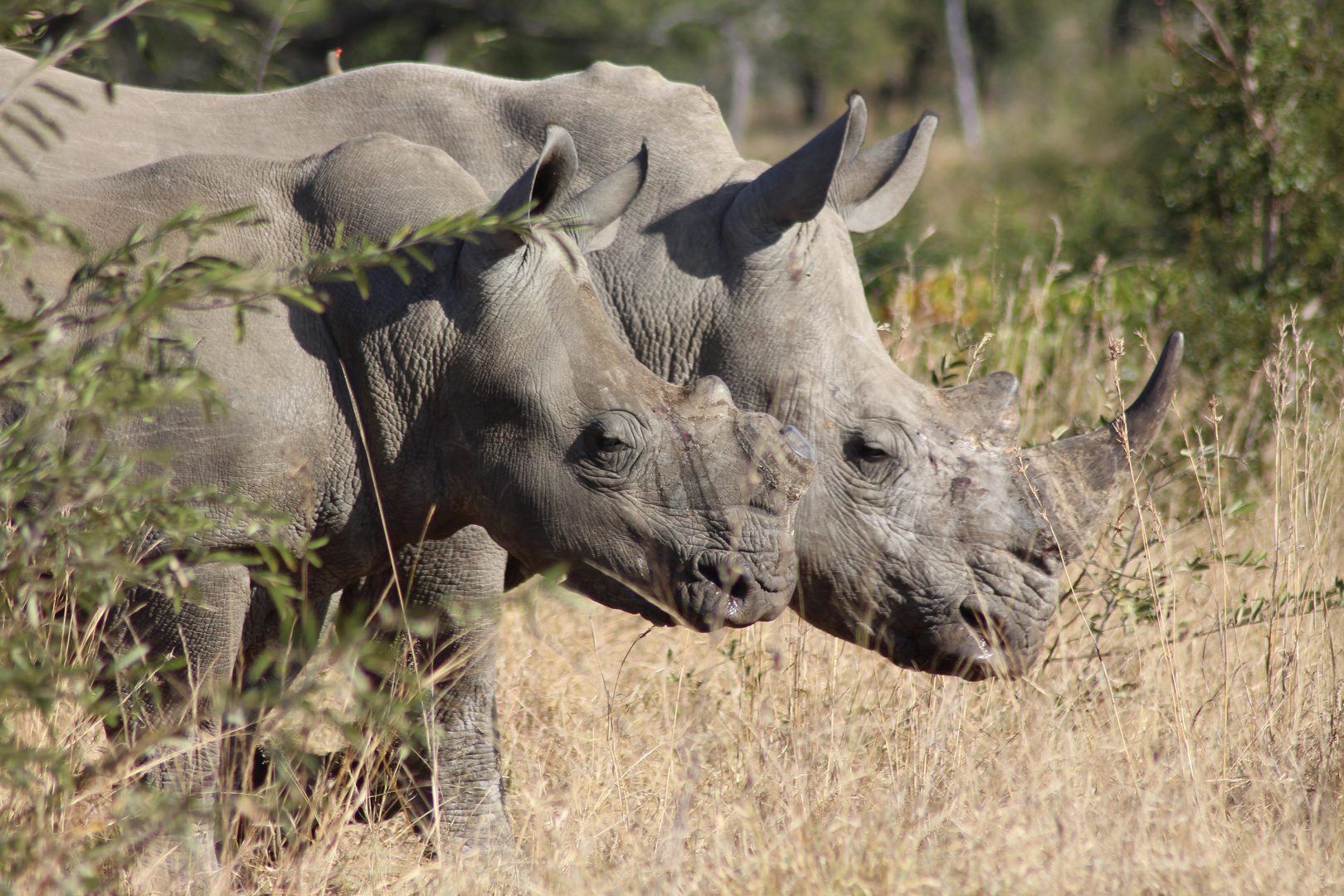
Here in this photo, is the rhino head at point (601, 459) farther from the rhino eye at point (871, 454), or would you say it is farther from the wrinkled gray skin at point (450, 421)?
the rhino eye at point (871, 454)

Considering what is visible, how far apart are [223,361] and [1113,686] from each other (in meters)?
3.04

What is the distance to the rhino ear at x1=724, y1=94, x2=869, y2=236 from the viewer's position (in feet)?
13.1

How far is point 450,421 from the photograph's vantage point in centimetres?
331

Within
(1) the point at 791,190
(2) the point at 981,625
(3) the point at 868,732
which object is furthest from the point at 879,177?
(3) the point at 868,732

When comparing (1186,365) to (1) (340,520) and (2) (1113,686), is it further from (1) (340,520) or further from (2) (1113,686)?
(1) (340,520)

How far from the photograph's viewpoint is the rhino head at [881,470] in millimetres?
3924

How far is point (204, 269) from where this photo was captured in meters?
2.40

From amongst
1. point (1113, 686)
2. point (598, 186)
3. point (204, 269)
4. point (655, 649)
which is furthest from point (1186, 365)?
point (204, 269)

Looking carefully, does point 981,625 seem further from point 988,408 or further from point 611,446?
point 611,446

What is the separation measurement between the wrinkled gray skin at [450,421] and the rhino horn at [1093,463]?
109 centimetres

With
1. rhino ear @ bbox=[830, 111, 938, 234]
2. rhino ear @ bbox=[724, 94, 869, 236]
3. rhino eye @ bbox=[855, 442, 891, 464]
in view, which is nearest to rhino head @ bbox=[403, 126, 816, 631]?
rhino eye @ bbox=[855, 442, 891, 464]

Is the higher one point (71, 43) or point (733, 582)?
point (71, 43)

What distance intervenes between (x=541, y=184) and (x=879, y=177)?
164 cm

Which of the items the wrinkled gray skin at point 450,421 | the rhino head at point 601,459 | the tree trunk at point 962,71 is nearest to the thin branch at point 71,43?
the wrinkled gray skin at point 450,421
